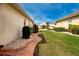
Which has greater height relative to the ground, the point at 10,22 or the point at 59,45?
the point at 10,22

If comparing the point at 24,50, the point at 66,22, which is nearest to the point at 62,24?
the point at 66,22

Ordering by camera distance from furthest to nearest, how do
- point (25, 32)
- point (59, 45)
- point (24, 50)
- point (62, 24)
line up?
1. point (25, 32)
2. point (62, 24)
3. point (59, 45)
4. point (24, 50)

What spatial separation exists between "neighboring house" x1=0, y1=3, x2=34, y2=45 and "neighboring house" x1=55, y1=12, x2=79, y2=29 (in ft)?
2.63

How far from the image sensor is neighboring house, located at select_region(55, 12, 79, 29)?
597 centimetres

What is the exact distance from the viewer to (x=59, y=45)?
19.5 feet

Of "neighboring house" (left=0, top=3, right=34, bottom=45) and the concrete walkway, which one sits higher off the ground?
"neighboring house" (left=0, top=3, right=34, bottom=45)

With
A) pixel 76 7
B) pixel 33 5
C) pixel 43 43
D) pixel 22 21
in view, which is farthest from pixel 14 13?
pixel 76 7

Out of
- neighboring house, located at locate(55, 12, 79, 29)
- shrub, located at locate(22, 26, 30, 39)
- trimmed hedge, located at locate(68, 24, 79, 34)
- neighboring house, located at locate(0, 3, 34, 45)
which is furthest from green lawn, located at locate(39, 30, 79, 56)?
neighboring house, located at locate(0, 3, 34, 45)

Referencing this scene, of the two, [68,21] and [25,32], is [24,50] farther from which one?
[68,21]

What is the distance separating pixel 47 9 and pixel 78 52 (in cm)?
145

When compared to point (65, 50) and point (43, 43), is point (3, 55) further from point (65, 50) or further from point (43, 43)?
point (65, 50)

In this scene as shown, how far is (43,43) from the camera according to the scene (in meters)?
6.02

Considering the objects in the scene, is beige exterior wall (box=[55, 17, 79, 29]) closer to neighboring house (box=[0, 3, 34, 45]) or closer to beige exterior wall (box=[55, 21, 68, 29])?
beige exterior wall (box=[55, 21, 68, 29])

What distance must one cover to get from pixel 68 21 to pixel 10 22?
1669 mm
